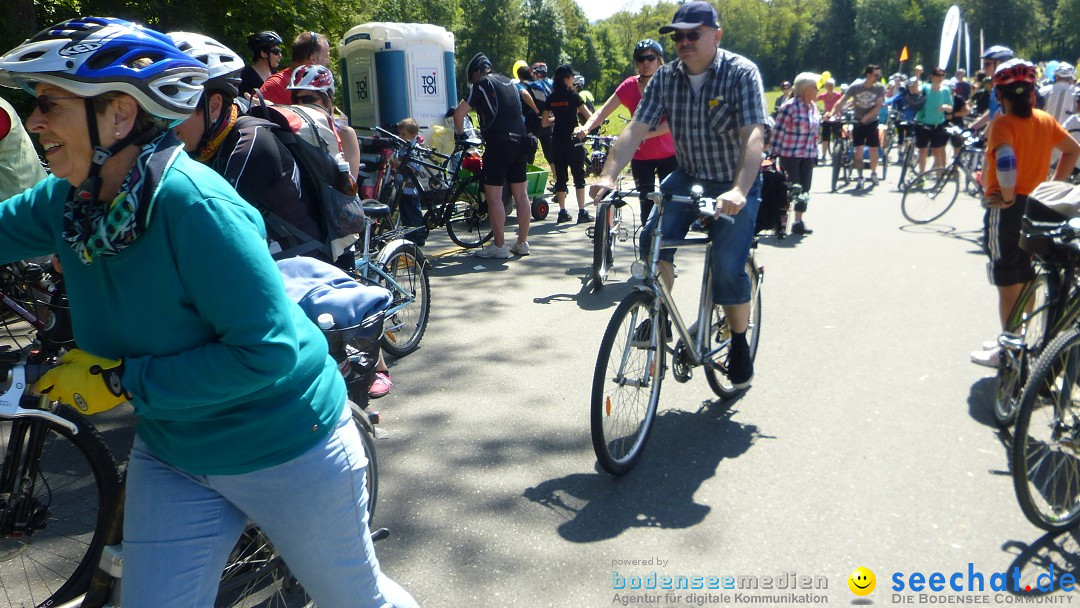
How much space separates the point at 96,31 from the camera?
1.92m

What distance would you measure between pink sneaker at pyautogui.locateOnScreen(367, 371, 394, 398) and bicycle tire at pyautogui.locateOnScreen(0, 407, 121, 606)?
2.03m

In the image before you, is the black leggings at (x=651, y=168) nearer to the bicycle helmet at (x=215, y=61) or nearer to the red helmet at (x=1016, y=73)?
the red helmet at (x=1016, y=73)

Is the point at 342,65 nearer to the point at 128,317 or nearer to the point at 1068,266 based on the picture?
the point at 1068,266

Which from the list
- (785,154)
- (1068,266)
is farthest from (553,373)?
(785,154)

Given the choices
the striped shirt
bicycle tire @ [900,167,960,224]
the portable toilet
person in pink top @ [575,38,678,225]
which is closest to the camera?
→ person in pink top @ [575,38,678,225]

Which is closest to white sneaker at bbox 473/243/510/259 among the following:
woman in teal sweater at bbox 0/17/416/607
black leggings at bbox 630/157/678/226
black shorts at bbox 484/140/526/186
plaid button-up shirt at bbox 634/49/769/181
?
black shorts at bbox 484/140/526/186

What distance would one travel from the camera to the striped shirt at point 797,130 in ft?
33.7

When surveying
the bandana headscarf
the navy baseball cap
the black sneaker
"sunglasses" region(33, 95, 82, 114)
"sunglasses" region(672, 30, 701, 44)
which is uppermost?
the navy baseball cap

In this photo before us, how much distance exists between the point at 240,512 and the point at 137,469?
0.25 meters

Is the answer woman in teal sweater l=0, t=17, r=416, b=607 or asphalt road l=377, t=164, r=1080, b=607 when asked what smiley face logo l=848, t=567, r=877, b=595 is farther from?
woman in teal sweater l=0, t=17, r=416, b=607

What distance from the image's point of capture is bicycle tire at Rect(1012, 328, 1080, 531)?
136 inches

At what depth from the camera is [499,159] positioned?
8.65m

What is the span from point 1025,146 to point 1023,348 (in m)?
1.45

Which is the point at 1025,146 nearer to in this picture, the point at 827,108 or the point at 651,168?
the point at 651,168
